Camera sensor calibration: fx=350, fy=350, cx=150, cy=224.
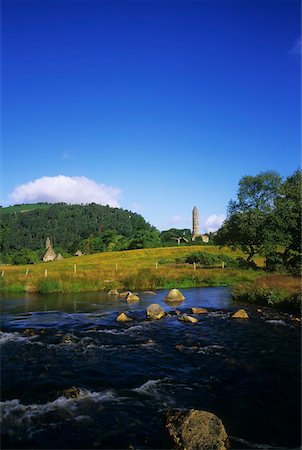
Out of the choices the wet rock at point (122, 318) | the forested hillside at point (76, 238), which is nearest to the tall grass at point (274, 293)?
the wet rock at point (122, 318)

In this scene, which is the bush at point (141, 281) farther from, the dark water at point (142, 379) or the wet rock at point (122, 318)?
the dark water at point (142, 379)

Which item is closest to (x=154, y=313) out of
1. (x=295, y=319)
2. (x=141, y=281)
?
(x=295, y=319)

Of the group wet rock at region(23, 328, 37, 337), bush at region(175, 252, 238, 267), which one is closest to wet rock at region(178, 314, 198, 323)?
wet rock at region(23, 328, 37, 337)

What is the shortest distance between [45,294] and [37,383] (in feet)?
74.0

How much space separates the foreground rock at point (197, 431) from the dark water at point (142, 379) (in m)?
→ 0.23

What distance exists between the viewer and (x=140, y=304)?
25.6 metres

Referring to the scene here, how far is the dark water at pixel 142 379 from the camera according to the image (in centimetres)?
787

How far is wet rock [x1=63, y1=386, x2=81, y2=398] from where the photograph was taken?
955 centimetres

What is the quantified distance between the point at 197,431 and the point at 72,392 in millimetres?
3953

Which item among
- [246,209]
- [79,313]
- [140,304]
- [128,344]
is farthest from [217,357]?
[246,209]

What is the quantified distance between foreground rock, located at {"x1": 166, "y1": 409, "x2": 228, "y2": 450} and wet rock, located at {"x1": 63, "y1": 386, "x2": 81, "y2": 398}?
2865 millimetres

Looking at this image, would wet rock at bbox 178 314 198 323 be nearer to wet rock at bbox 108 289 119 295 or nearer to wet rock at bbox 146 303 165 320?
wet rock at bbox 146 303 165 320

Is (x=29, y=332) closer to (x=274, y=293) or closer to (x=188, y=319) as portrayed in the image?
(x=188, y=319)

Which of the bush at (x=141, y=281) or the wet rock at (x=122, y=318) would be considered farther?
the bush at (x=141, y=281)
